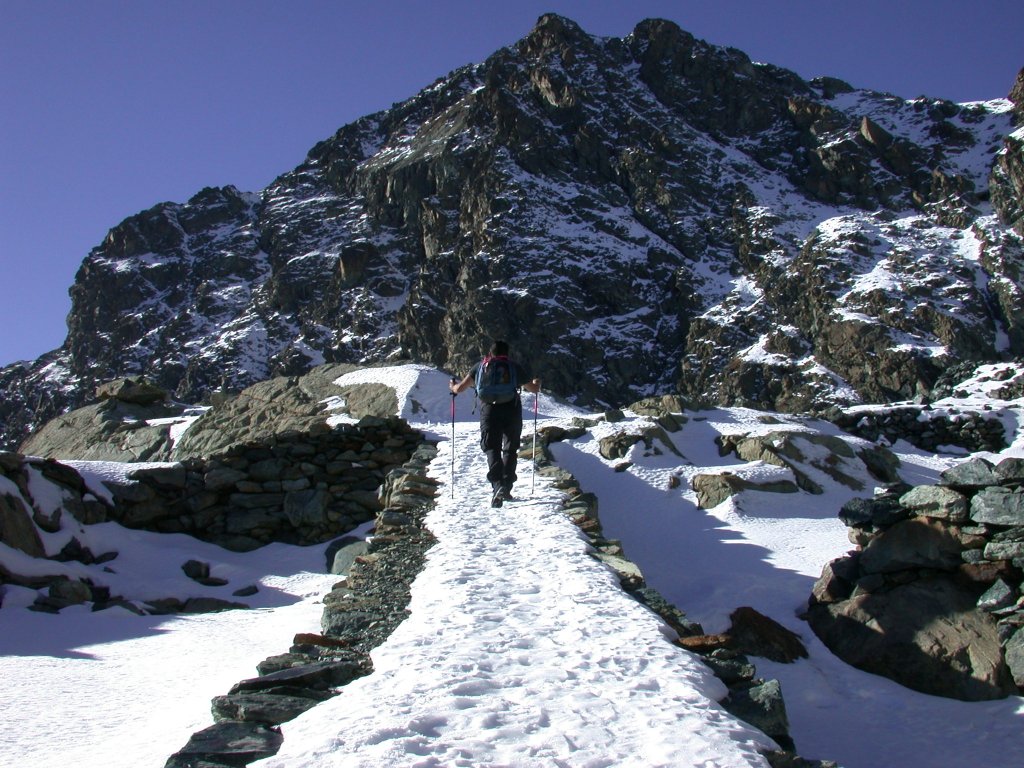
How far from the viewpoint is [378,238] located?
401 ft

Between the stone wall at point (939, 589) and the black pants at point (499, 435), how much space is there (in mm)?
3708

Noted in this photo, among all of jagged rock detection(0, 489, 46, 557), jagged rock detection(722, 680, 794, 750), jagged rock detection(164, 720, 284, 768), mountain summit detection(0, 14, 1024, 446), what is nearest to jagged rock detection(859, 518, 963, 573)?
jagged rock detection(722, 680, 794, 750)

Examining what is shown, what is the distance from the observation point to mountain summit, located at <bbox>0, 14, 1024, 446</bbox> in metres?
77.8

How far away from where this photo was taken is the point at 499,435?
923 cm

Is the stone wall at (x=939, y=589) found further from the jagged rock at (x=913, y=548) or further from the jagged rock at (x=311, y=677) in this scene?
the jagged rock at (x=311, y=677)

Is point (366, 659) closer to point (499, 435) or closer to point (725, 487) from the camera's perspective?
point (499, 435)

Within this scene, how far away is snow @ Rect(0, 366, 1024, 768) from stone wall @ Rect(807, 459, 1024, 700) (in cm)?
24

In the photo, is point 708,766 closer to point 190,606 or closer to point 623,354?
point 190,606

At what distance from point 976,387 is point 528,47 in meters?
105

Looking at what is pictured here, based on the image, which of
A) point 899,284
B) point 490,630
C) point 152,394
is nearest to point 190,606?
point 490,630

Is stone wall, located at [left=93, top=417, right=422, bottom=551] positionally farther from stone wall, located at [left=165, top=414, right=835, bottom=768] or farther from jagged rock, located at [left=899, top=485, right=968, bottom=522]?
jagged rock, located at [left=899, top=485, right=968, bottom=522]

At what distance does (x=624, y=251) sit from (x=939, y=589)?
93.6 metres

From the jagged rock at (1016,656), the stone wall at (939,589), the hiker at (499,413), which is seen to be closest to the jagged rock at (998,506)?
the stone wall at (939,589)

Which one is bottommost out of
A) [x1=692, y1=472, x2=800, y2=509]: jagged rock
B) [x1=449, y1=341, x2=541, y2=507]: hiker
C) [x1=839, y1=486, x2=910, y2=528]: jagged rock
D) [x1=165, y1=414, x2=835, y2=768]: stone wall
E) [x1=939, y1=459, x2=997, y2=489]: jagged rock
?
[x1=165, y1=414, x2=835, y2=768]: stone wall
